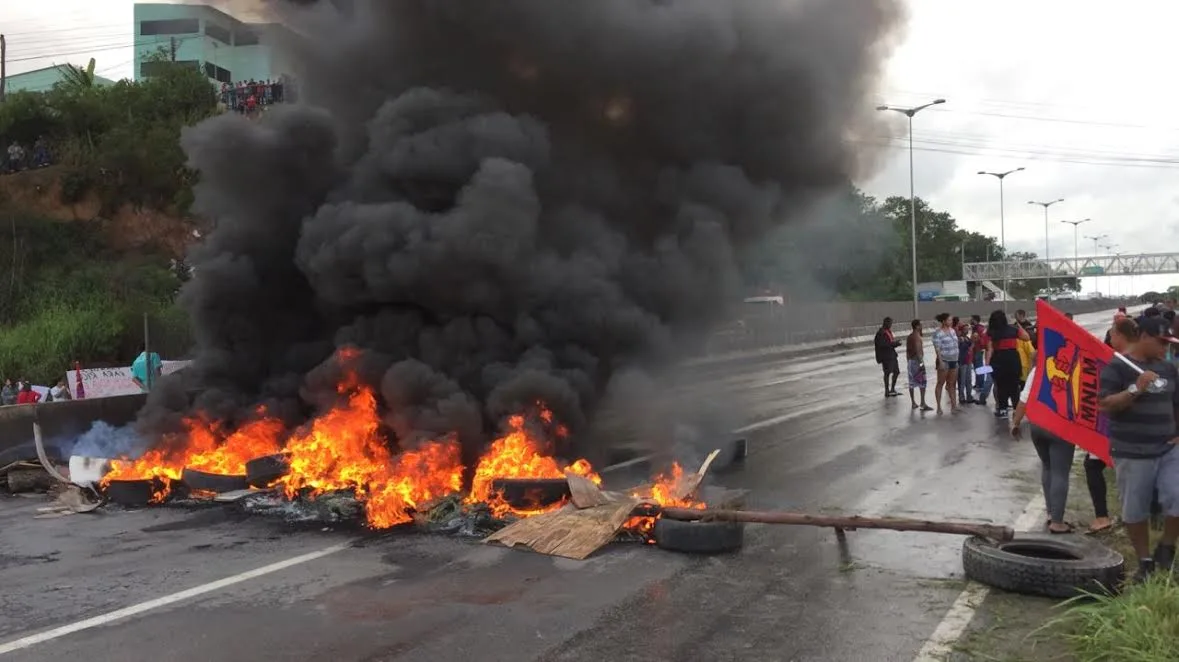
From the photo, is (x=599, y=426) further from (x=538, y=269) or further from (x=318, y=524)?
(x=318, y=524)

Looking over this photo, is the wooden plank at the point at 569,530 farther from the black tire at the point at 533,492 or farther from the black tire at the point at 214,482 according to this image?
the black tire at the point at 214,482

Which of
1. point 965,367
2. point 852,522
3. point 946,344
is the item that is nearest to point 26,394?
point 852,522

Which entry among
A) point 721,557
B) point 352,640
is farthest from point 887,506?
point 352,640

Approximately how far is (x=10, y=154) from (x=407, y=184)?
26629 mm

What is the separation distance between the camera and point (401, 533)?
6.94 m

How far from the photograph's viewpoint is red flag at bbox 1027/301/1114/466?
18.7ft

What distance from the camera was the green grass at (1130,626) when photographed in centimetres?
373

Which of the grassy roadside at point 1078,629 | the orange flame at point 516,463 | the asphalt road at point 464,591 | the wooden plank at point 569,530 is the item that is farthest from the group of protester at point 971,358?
the grassy roadside at point 1078,629

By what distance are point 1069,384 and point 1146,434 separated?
→ 84 cm

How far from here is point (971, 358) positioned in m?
15.1

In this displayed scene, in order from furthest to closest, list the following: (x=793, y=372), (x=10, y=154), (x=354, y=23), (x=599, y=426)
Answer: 1. (x=10, y=154)
2. (x=793, y=372)
3. (x=599, y=426)
4. (x=354, y=23)

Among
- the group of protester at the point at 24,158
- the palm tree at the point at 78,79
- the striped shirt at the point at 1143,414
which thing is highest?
the palm tree at the point at 78,79

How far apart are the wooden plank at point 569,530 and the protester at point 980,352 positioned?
33.2 feet

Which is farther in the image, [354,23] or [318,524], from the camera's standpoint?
[354,23]
